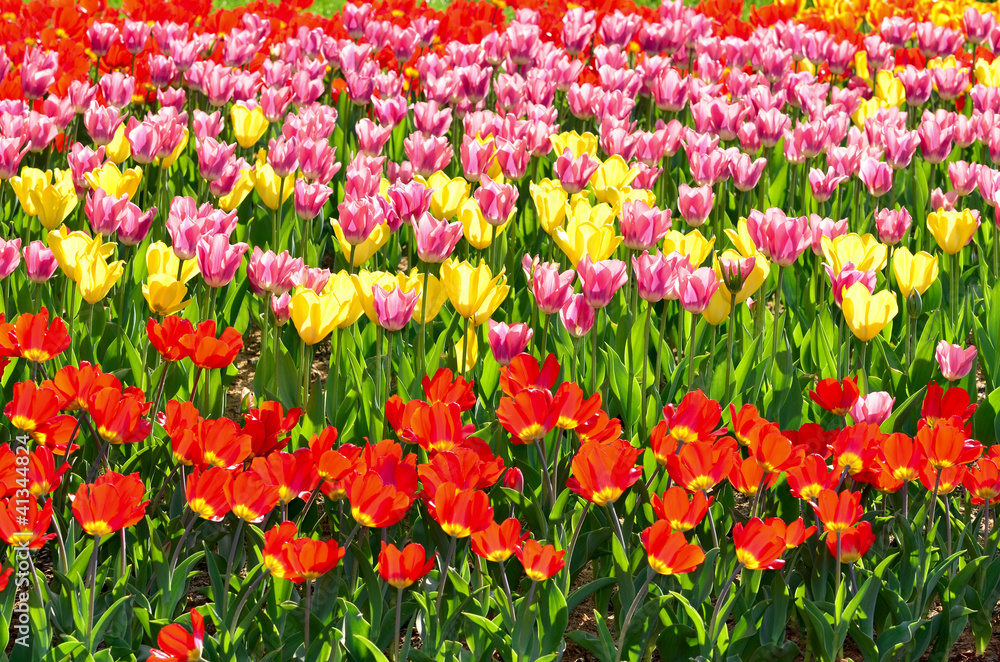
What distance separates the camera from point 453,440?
7.04 feet

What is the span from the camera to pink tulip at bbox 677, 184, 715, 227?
10.7 feet

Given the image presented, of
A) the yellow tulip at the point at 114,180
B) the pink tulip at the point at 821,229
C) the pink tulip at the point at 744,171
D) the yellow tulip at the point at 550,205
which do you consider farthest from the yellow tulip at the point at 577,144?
the yellow tulip at the point at 114,180

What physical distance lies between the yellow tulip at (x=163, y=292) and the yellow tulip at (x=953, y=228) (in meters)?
2.13

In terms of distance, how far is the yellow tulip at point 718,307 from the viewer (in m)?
2.67

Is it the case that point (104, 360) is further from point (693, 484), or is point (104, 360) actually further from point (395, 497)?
point (693, 484)

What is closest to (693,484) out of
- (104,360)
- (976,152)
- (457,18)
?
(104,360)

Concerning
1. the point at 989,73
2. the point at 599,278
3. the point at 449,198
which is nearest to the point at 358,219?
the point at 449,198

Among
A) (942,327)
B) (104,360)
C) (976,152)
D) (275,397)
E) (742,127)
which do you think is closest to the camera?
(275,397)

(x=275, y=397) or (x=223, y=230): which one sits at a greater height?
(x=223, y=230)

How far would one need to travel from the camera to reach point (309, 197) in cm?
316

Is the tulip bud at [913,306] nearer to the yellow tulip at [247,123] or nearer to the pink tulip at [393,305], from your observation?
the pink tulip at [393,305]

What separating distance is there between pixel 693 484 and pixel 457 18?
515 centimetres

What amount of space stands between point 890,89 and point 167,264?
11.9 feet

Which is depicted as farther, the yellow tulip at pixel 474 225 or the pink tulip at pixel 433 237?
the yellow tulip at pixel 474 225
